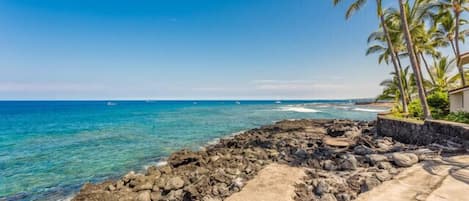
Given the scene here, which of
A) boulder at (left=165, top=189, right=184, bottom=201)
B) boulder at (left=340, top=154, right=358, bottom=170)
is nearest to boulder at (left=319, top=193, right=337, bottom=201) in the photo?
boulder at (left=340, top=154, right=358, bottom=170)

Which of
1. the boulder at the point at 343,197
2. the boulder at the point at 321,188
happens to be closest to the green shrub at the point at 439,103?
the boulder at the point at 321,188

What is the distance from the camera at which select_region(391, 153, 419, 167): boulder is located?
6.49 meters

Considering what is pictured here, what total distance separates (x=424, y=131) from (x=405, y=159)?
4179 millimetres

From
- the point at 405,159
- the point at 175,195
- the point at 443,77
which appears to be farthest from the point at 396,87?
the point at 175,195

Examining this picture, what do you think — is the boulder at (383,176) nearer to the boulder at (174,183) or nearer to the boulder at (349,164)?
the boulder at (349,164)

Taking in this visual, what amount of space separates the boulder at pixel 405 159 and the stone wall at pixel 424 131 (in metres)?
2.05

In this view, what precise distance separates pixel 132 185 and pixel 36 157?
992 cm

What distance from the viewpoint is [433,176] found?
5.38 m

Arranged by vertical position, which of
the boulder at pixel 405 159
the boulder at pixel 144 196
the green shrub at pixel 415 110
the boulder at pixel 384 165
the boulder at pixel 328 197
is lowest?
the boulder at pixel 144 196

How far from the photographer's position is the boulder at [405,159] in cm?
649

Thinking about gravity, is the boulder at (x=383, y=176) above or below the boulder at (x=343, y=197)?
above

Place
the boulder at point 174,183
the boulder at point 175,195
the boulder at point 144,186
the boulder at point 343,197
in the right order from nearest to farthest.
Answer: the boulder at point 343,197
the boulder at point 175,195
the boulder at point 174,183
the boulder at point 144,186

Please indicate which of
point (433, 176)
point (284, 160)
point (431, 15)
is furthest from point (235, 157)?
point (431, 15)

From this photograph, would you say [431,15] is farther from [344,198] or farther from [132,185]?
[132,185]
